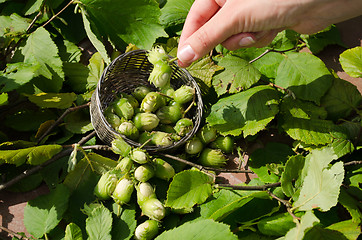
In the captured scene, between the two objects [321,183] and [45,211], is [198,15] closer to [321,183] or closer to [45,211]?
[321,183]

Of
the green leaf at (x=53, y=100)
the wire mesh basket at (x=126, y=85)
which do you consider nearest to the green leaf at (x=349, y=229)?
the wire mesh basket at (x=126, y=85)

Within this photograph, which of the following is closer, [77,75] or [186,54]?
[186,54]

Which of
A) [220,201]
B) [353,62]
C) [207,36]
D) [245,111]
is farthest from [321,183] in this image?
[353,62]

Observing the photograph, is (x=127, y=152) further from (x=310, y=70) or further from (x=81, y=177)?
(x=310, y=70)

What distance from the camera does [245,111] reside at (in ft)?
5.87

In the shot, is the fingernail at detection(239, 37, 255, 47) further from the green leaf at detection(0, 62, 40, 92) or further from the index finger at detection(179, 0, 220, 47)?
the green leaf at detection(0, 62, 40, 92)

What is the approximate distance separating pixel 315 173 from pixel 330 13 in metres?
0.60

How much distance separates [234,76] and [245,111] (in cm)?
20

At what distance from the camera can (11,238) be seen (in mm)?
1621

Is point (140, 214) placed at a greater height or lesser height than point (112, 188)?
lesser

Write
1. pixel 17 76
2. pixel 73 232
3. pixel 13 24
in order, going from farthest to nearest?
pixel 13 24
pixel 17 76
pixel 73 232

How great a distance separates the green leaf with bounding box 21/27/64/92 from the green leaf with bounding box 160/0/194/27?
0.61 m

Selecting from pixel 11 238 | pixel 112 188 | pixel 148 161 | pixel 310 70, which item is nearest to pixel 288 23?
pixel 310 70

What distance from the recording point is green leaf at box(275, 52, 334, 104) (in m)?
1.83
